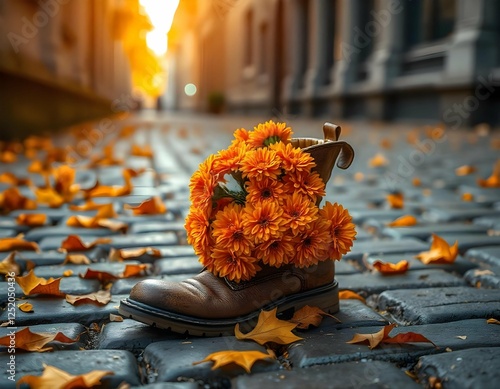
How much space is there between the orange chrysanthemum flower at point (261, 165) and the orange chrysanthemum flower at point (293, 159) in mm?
20

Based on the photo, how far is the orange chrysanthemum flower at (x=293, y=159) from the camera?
1.56 metres

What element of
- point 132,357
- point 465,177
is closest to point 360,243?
point 132,357

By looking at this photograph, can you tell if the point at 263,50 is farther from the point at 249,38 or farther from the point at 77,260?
the point at 77,260

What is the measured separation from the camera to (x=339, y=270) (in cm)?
219

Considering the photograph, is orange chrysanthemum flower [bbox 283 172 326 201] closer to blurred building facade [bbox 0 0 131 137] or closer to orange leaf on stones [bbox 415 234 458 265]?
orange leaf on stones [bbox 415 234 458 265]

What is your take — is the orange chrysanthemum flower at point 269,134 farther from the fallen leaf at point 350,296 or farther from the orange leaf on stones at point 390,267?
the orange leaf on stones at point 390,267

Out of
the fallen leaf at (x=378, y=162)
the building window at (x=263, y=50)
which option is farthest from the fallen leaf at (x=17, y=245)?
the building window at (x=263, y=50)

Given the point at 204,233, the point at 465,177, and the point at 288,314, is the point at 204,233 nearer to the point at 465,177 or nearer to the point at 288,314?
the point at 288,314

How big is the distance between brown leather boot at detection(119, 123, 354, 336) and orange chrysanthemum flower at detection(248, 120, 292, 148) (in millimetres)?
84

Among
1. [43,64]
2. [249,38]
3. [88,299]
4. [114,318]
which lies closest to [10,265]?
[88,299]

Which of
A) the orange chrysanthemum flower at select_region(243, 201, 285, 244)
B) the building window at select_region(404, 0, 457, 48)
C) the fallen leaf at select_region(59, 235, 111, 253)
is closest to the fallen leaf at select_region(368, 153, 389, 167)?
the fallen leaf at select_region(59, 235, 111, 253)

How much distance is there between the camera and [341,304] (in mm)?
1797

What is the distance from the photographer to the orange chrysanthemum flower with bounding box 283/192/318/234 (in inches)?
60.0

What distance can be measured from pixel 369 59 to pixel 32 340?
13.1m
